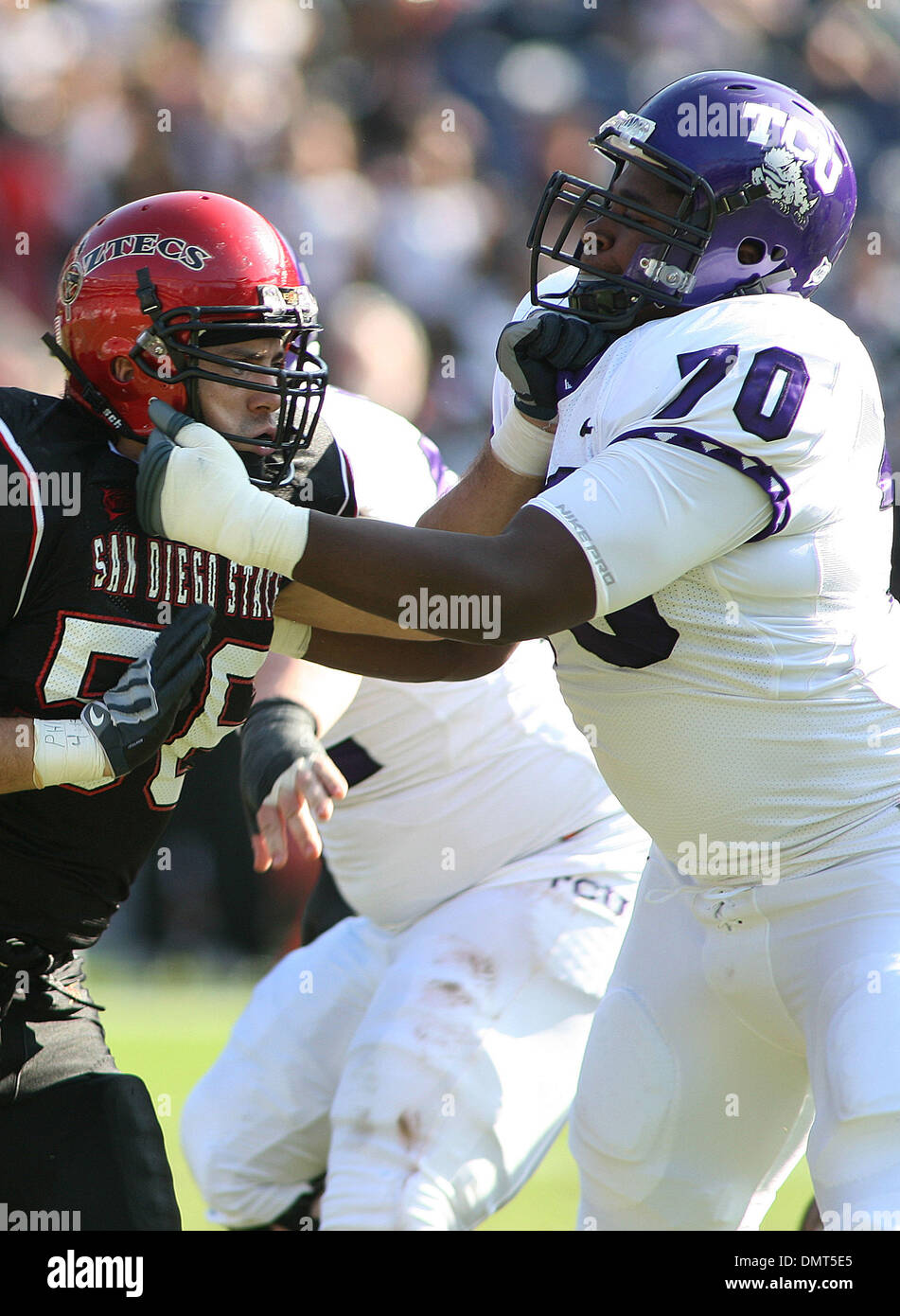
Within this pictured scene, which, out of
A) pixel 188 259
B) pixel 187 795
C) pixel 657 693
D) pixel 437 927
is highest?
pixel 188 259

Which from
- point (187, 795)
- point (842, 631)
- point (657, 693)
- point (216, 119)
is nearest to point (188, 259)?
point (657, 693)

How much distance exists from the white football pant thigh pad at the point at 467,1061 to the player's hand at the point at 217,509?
1.19 m

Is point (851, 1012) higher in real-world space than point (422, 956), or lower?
higher

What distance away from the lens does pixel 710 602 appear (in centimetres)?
225

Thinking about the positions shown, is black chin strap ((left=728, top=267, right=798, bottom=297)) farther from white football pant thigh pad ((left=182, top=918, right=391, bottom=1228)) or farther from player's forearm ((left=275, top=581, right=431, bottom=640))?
white football pant thigh pad ((left=182, top=918, right=391, bottom=1228))

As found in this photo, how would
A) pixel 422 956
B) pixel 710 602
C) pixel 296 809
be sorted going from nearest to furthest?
pixel 710 602 < pixel 296 809 < pixel 422 956

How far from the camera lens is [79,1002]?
2.42 metres

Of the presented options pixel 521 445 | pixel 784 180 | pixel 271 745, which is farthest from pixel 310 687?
pixel 784 180

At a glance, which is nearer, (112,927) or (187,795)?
(187,795)

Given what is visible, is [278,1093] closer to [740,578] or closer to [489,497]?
[489,497]

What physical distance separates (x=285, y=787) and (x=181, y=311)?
0.75m

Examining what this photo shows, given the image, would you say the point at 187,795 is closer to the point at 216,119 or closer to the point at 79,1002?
the point at 216,119

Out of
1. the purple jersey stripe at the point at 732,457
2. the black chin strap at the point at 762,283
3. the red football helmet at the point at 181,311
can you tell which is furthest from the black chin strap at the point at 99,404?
the black chin strap at the point at 762,283
